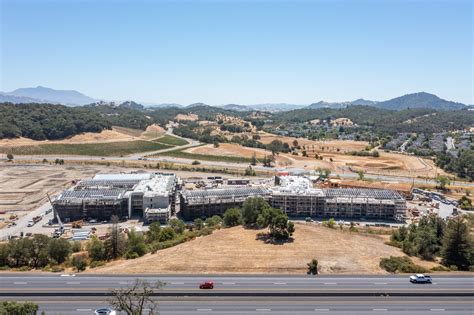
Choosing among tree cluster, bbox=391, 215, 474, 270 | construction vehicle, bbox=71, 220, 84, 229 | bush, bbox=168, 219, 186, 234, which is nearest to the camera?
tree cluster, bbox=391, 215, 474, 270

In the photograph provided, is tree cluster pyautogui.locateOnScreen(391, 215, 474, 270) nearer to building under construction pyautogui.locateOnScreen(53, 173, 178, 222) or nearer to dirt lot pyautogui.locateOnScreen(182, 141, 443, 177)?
building under construction pyautogui.locateOnScreen(53, 173, 178, 222)

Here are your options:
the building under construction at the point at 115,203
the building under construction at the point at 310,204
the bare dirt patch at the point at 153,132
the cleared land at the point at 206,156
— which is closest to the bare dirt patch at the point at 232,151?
the cleared land at the point at 206,156

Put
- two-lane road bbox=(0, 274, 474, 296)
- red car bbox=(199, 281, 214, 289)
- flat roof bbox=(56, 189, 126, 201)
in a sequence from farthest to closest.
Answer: flat roof bbox=(56, 189, 126, 201)
red car bbox=(199, 281, 214, 289)
two-lane road bbox=(0, 274, 474, 296)

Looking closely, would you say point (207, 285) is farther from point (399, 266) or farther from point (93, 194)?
point (93, 194)

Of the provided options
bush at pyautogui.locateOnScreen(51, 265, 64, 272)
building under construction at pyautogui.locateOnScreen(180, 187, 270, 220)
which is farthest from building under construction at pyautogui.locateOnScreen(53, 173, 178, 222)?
bush at pyautogui.locateOnScreen(51, 265, 64, 272)

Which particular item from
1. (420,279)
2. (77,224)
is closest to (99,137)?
(77,224)

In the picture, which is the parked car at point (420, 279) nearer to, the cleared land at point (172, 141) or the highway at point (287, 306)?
the highway at point (287, 306)
